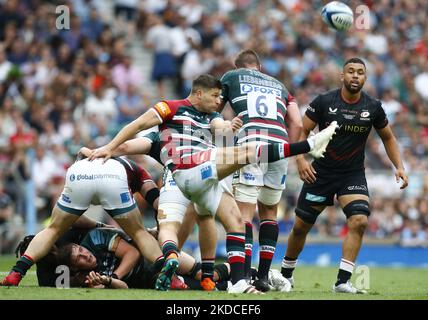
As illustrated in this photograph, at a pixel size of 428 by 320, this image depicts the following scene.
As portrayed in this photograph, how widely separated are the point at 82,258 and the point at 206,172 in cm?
163

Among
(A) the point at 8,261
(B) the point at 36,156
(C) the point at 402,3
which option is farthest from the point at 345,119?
(C) the point at 402,3

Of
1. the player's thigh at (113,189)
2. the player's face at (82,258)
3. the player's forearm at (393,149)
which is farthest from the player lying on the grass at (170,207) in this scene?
the player's forearm at (393,149)

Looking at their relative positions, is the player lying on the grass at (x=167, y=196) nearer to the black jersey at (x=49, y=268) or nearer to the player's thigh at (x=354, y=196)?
the black jersey at (x=49, y=268)

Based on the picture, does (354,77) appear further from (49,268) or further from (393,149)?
(49,268)

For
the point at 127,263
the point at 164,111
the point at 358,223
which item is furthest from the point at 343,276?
the point at 164,111

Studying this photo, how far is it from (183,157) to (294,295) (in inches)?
68.0

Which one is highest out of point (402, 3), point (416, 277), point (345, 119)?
point (402, 3)

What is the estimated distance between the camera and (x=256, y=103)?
988 centimetres

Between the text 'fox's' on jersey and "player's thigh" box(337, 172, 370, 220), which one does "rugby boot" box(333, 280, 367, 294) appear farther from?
the text 'fox's' on jersey

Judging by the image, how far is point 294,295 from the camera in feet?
29.2
